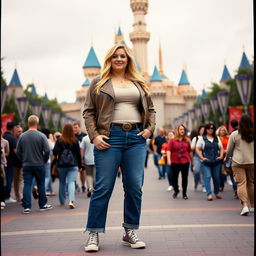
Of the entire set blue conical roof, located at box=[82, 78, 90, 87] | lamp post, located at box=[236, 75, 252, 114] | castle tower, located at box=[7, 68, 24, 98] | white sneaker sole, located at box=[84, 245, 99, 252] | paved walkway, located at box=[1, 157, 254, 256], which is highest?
blue conical roof, located at box=[82, 78, 90, 87]

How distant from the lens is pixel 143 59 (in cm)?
9794

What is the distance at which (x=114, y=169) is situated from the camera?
14.1ft

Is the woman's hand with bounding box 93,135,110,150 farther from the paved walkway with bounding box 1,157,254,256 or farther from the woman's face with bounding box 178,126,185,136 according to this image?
the woman's face with bounding box 178,126,185,136

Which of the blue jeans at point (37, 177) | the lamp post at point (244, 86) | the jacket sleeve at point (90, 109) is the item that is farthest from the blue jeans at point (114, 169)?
the lamp post at point (244, 86)

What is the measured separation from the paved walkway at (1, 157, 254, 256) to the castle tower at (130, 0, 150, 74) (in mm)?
90980

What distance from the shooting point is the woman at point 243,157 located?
680 centimetres

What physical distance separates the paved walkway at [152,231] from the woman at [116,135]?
1.02ft

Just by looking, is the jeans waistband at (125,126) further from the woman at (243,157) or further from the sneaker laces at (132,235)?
the woman at (243,157)

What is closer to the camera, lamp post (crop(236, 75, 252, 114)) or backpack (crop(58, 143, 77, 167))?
backpack (crop(58, 143, 77, 167))

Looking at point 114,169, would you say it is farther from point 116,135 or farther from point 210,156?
point 210,156

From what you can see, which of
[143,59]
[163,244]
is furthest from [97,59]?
[163,244]

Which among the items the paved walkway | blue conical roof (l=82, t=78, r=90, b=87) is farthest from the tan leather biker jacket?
blue conical roof (l=82, t=78, r=90, b=87)

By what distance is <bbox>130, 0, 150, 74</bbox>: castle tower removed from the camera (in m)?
97.6

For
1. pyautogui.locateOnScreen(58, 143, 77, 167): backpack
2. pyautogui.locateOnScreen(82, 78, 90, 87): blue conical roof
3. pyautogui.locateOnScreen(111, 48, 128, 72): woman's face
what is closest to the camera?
pyautogui.locateOnScreen(111, 48, 128, 72): woman's face
